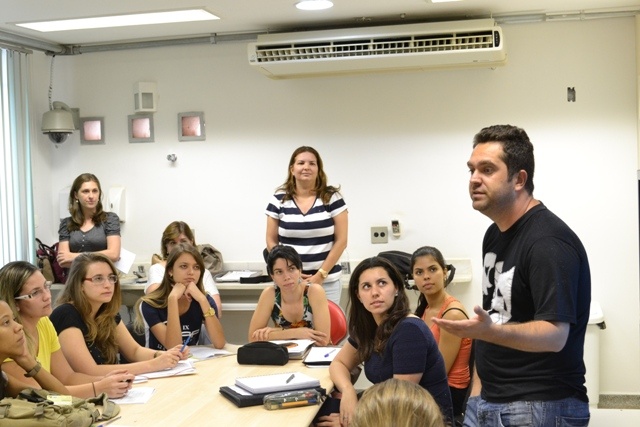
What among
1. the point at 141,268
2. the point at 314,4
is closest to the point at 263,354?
the point at 314,4

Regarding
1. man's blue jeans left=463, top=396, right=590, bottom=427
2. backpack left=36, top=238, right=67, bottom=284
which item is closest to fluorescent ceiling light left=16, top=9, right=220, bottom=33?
backpack left=36, top=238, right=67, bottom=284

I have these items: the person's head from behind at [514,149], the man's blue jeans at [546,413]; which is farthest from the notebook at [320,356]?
the person's head from behind at [514,149]

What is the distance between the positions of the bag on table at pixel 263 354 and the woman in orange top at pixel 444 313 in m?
0.70

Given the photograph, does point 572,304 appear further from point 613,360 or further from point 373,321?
point 613,360

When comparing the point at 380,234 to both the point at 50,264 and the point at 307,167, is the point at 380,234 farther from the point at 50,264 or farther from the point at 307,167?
the point at 50,264

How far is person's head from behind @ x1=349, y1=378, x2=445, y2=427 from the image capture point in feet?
5.65

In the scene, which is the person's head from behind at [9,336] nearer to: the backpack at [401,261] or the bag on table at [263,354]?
the bag on table at [263,354]

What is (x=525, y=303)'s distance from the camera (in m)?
2.16

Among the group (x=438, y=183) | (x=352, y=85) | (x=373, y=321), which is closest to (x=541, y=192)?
(x=438, y=183)

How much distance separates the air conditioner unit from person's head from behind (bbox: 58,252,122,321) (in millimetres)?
2265

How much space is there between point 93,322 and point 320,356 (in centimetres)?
104

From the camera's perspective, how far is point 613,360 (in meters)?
5.49

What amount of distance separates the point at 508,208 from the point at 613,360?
373 centimetres

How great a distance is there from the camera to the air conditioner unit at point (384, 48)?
202 inches
